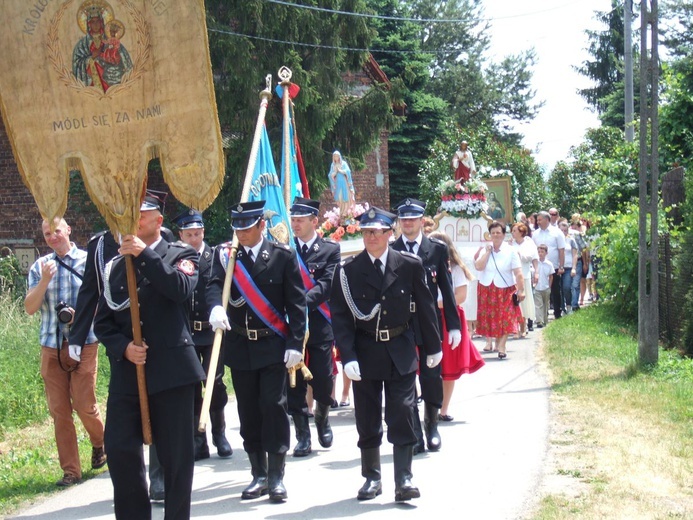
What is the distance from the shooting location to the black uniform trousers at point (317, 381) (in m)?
8.87

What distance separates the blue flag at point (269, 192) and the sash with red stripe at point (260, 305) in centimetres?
216

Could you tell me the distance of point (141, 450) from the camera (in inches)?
230

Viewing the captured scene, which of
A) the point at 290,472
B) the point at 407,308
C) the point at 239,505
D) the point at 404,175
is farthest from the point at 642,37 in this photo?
the point at 404,175

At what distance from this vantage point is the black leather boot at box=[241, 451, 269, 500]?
738 centimetres

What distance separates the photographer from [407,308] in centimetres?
741

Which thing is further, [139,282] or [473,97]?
[473,97]

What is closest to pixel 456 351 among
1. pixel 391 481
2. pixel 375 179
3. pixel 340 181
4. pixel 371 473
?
pixel 391 481

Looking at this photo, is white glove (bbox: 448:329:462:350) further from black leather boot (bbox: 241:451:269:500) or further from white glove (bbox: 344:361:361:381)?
black leather boot (bbox: 241:451:269:500)

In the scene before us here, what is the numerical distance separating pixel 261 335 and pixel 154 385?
165 cm

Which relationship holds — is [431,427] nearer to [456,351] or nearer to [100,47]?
[456,351]

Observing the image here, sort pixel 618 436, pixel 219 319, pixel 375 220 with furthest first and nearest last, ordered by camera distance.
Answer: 1. pixel 618 436
2. pixel 375 220
3. pixel 219 319

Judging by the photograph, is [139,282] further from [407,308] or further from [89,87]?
[407,308]

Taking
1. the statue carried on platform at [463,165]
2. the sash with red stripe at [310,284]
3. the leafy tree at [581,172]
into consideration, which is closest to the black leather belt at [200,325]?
the sash with red stripe at [310,284]

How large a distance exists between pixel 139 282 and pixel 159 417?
0.79 meters
